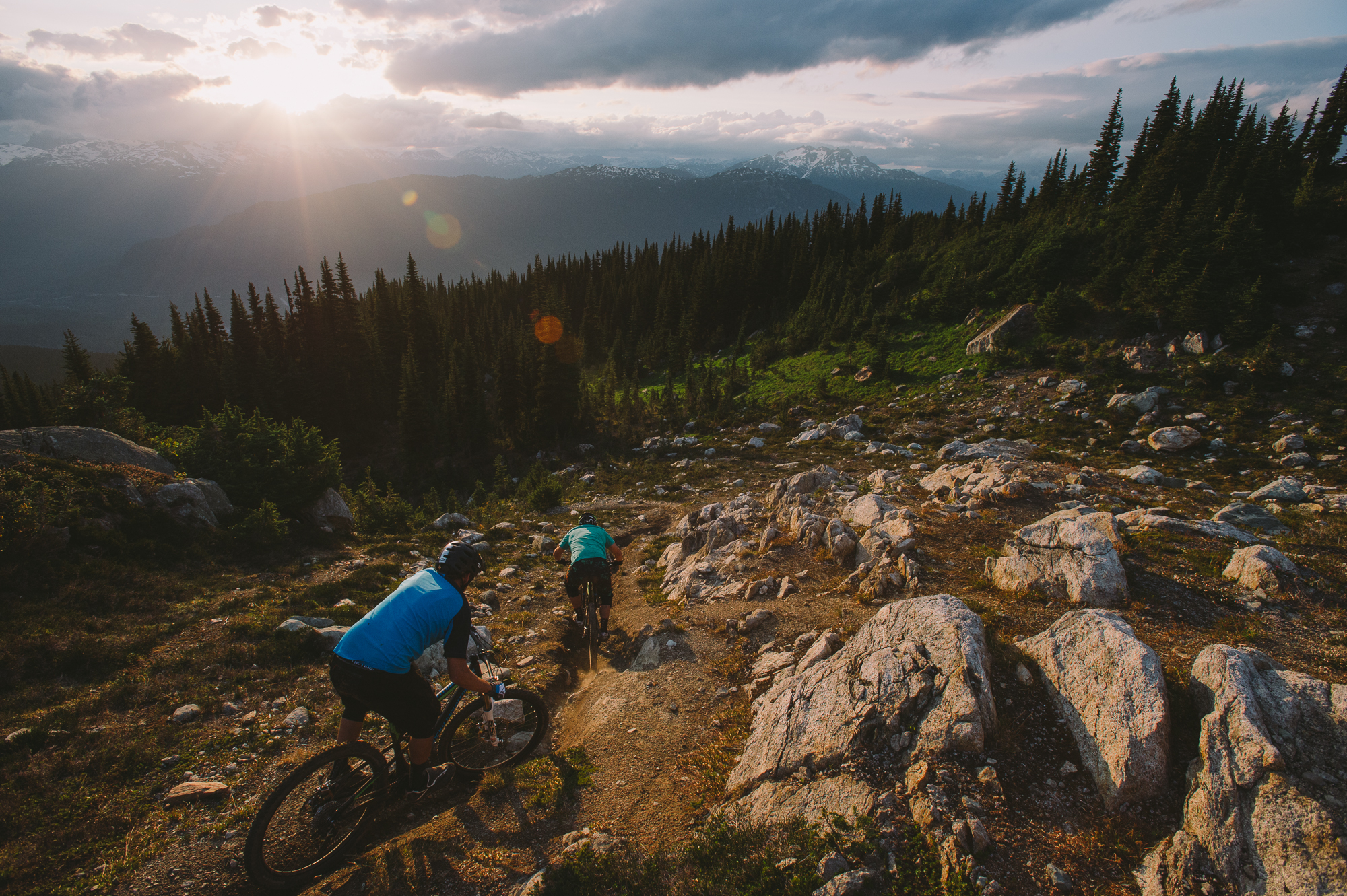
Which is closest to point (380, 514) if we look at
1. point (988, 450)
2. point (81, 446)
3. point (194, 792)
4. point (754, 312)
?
point (81, 446)

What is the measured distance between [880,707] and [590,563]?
5617 millimetres

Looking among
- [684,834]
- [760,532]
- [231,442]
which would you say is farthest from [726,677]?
[231,442]

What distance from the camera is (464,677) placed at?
18.7 feet

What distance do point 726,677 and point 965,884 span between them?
14.6 feet

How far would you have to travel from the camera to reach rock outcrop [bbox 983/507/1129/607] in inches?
304

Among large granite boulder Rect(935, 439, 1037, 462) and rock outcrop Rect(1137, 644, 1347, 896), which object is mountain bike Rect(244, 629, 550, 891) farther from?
large granite boulder Rect(935, 439, 1037, 462)

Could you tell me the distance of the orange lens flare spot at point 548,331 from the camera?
42562 millimetres

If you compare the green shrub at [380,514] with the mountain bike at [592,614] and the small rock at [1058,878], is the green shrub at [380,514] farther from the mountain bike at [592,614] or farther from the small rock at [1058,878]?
the small rock at [1058,878]

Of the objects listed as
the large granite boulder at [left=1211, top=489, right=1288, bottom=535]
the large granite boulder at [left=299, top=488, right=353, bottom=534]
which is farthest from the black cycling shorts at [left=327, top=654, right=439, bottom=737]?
the large granite boulder at [left=1211, top=489, right=1288, bottom=535]

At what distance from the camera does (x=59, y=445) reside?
14.6 m

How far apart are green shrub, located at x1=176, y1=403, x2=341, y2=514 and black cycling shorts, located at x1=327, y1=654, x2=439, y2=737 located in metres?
14.5

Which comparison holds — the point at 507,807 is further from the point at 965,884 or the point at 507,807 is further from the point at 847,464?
the point at 847,464

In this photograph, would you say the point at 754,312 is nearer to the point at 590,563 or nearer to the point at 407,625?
the point at 590,563

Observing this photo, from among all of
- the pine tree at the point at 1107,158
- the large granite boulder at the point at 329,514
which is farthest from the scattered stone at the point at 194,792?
the pine tree at the point at 1107,158
